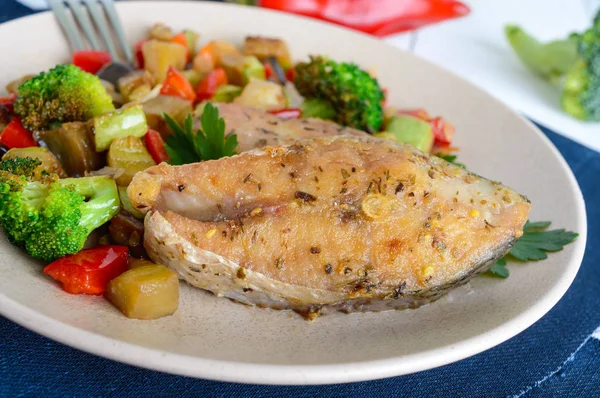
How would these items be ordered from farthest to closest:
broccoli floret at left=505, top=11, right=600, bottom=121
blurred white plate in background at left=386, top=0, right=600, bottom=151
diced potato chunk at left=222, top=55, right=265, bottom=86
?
blurred white plate in background at left=386, top=0, right=600, bottom=151 → broccoli floret at left=505, top=11, right=600, bottom=121 → diced potato chunk at left=222, top=55, right=265, bottom=86

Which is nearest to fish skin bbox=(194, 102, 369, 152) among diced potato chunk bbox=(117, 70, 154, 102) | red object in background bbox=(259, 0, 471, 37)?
diced potato chunk bbox=(117, 70, 154, 102)

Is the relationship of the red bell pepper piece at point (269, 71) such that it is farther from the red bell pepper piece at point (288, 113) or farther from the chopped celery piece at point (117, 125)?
the chopped celery piece at point (117, 125)

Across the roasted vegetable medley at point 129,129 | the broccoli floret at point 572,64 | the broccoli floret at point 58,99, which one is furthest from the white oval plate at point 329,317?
the broccoli floret at point 572,64

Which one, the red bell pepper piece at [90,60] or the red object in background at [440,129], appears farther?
the red object in background at [440,129]

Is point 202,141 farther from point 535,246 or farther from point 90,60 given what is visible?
point 535,246

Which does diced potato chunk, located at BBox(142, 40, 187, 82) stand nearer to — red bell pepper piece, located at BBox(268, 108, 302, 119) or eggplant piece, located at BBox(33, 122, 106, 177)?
red bell pepper piece, located at BBox(268, 108, 302, 119)

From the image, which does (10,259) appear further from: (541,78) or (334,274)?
(541,78)
